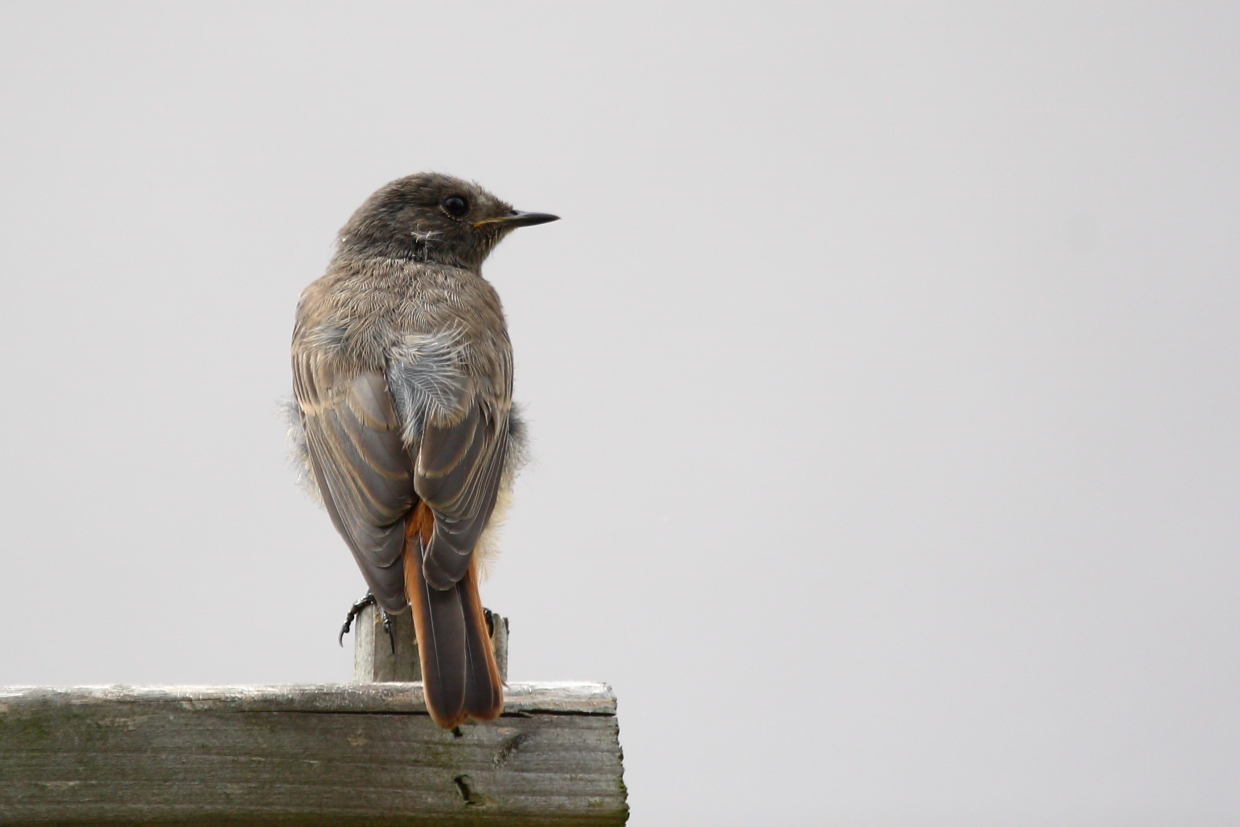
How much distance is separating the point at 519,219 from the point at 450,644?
116 inches

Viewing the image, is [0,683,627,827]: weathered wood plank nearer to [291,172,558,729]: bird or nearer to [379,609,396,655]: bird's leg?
[291,172,558,729]: bird

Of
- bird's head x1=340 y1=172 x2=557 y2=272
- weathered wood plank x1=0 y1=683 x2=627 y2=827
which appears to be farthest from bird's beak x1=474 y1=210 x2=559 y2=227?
weathered wood plank x1=0 y1=683 x2=627 y2=827

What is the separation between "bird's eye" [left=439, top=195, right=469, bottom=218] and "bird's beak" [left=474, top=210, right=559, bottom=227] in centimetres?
8

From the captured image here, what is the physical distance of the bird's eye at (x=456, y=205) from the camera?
201 inches

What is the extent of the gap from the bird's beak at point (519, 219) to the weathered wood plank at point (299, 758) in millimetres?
3137

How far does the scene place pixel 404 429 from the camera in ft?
11.6

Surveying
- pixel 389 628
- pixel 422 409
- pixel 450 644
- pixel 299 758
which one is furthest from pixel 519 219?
pixel 299 758

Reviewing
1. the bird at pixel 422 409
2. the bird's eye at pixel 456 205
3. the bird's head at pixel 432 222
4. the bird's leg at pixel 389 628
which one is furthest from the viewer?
the bird's eye at pixel 456 205

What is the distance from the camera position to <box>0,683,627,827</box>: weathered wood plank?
2.05m

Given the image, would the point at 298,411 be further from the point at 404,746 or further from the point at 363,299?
the point at 404,746

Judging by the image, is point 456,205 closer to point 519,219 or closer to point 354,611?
point 519,219

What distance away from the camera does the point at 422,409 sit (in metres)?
3.59

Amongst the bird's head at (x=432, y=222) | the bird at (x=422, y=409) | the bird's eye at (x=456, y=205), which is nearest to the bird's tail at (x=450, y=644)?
the bird at (x=422, y=409)

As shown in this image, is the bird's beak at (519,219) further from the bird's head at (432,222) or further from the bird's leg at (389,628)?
the bird's leg at (389,628)
